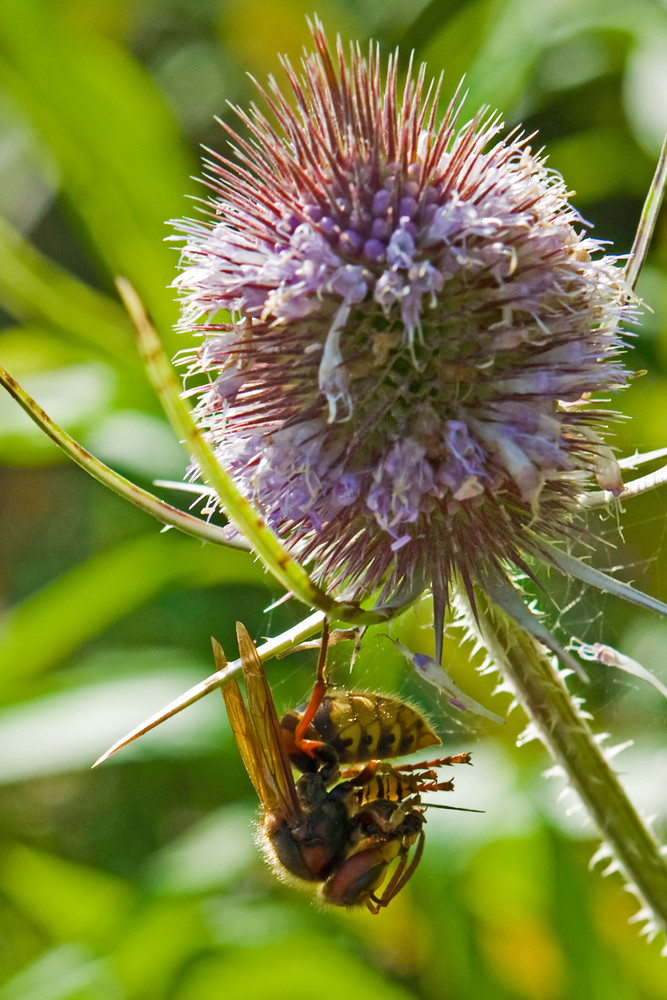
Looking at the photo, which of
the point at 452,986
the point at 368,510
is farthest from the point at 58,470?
the point at 368,510

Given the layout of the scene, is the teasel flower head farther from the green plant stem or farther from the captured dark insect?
the captured dark insect

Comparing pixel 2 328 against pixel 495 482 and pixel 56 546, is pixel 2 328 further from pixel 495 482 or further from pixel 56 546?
pixel 495 482

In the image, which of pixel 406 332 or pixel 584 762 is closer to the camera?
pixel 406 332

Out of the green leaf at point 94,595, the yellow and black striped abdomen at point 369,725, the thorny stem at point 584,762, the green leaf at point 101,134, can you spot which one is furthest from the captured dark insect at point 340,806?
the green leaf at point 101,134

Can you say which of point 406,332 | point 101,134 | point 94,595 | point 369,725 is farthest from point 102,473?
point 101,134

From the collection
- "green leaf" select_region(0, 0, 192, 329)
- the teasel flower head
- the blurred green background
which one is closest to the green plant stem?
the teasel flower head

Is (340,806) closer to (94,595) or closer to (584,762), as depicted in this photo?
(584,762)
